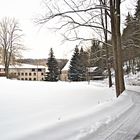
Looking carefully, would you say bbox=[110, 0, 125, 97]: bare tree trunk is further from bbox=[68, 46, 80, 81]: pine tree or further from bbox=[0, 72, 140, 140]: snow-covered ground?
bbox=[68, 46, 80, 81]: pine tree

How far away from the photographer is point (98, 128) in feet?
27.6

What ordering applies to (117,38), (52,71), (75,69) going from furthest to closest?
(52,71) → (75,69) → (117,38)

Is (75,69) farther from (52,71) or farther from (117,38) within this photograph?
(117,38)

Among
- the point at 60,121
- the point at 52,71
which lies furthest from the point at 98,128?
the point at 52,71

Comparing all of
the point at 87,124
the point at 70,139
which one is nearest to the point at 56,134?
the point at 70,139

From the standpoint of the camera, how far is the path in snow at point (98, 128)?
24.2ft

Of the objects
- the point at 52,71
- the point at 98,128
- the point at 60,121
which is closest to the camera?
the point at 98,128

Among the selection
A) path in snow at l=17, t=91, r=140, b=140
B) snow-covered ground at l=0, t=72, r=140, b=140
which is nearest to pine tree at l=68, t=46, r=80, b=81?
snow-covered ground at l=0, t=72, r=140, b=140

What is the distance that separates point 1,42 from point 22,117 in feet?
177

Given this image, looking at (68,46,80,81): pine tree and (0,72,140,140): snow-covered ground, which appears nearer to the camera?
(0,72,140,140): snow-covered ground

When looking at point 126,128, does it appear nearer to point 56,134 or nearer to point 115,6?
point 56,134

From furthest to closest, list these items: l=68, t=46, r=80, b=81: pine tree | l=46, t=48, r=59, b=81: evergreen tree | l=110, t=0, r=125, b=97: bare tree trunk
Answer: l=46, t=48, r=59, b=81: evergreen tree, l=68, t=46, r=80, b=81: pine tree, l=110, t=0, r=125, b=97: bare tree trunk

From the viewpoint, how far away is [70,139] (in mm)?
7148

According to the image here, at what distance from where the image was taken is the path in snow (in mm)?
7375
